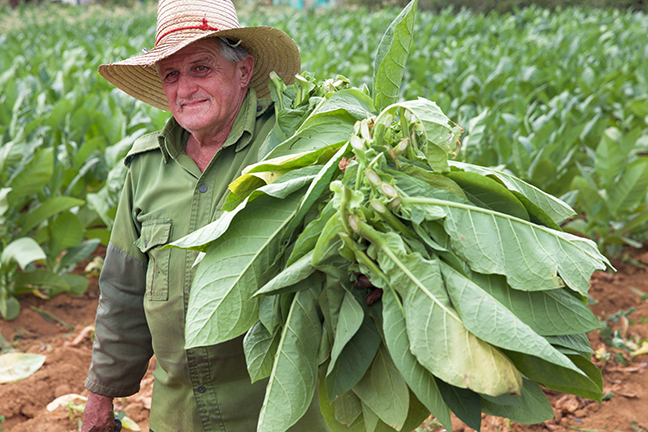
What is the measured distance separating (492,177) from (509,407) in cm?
52

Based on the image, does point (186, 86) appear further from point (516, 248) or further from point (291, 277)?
point (516, 248)

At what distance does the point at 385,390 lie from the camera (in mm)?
1248

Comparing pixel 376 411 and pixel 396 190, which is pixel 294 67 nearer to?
pixel 396 190

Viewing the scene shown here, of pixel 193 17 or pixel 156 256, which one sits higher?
pixel 193 17

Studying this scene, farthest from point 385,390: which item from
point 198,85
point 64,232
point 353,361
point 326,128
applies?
point 64,232

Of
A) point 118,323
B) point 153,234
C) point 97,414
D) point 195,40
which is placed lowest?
point 97,414

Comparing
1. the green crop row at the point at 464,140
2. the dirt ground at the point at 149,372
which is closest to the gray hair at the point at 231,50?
the green crop row at the point at 464,140

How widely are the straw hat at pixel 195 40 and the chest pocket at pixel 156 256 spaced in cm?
56

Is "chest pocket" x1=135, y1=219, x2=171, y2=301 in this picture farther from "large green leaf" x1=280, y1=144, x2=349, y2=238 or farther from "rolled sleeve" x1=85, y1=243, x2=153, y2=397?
"large green leaf" x1=280, y1=144, x2=349, y2=238

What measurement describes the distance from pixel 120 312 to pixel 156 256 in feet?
1.08

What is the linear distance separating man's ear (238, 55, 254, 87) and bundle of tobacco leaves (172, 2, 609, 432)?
2.75 ft

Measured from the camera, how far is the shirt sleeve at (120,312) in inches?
84.2

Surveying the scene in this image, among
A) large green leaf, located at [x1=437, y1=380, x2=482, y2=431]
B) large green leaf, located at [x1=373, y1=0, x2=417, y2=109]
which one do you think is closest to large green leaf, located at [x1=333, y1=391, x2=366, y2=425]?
large green leaf, located at [x1=437, y1=380, x2=482, y2=431]

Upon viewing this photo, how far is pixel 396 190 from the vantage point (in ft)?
3.83
